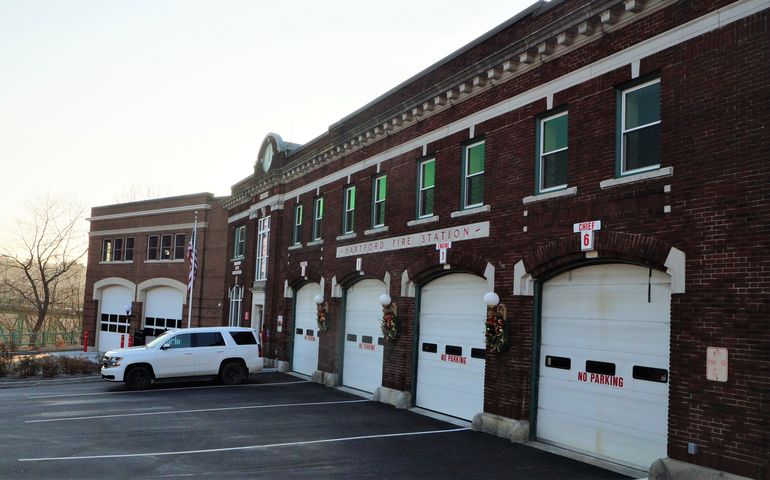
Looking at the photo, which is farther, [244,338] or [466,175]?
[244,338]

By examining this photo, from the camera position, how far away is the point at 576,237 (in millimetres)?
12633

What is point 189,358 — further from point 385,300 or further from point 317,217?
point 385,300

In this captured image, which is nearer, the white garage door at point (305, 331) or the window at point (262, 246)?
the white garage door at point (305, 331)

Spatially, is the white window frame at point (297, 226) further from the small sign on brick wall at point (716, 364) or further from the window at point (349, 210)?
the small sign on brick wall at point (716, 364)

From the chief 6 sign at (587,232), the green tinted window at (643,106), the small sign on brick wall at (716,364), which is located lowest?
the small sign on brick wall at (716,364)

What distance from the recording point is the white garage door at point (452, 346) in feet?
51.7

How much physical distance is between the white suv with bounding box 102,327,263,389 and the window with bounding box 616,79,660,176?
15.1m

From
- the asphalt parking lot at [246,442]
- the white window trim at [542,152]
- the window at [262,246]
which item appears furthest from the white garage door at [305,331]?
the white window trim at [542,152]

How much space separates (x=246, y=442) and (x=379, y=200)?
32.2 feet

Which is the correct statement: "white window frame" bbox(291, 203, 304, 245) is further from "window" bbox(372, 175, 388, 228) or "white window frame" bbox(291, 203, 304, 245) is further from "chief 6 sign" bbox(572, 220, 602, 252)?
"chief 6 sign" bbox(572, 220, 602, 252)

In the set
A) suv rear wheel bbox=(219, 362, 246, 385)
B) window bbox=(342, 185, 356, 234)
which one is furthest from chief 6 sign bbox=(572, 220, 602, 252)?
suv rear wheel bbox=(219, 362, 246, 385)

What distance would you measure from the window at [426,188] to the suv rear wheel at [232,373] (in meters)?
9.00

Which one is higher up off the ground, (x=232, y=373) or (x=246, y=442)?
(x=232, y=373)

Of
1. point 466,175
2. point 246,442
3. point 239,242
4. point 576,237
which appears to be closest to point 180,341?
point 246,442
